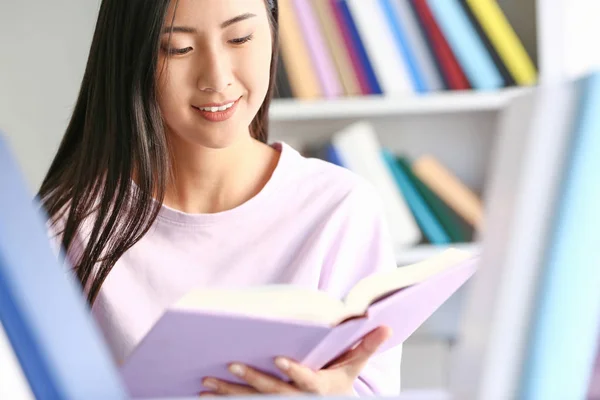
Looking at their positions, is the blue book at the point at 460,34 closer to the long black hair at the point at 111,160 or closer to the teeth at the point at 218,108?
the long black hair at the point at 111,160

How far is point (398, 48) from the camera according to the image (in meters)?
2.14

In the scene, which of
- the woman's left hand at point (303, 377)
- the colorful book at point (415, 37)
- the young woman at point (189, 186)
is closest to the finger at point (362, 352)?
the woman's left hand at point (303, 377)

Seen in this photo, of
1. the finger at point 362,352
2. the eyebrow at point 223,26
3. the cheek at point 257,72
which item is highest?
the eyebrow at point 223,26

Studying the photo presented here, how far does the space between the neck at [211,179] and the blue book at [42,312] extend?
0.91 meters

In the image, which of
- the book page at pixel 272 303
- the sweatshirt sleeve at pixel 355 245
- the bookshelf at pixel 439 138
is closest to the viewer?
the book page at pixel 272 303

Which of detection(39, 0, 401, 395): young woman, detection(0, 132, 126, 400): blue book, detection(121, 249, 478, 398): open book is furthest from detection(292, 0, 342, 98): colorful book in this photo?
detection(0, 132, 126, 400): blue book

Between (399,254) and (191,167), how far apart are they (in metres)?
0.89

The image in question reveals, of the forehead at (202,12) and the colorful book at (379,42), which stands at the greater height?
the forehead at (202,12)

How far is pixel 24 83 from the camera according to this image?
2.48m

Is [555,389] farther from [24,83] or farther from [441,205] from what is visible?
[24,83]

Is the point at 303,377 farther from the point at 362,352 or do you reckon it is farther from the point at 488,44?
the point at 488,44

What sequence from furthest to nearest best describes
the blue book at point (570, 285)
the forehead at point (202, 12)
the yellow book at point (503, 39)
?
1. the yellow book at point (503, 39)
2. the forehead at point (202, 12)
3. the blue book at point (570, 285)

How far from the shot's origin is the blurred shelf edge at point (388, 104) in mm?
2156

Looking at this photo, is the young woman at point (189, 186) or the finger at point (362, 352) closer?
the finger at point (362, 352)
